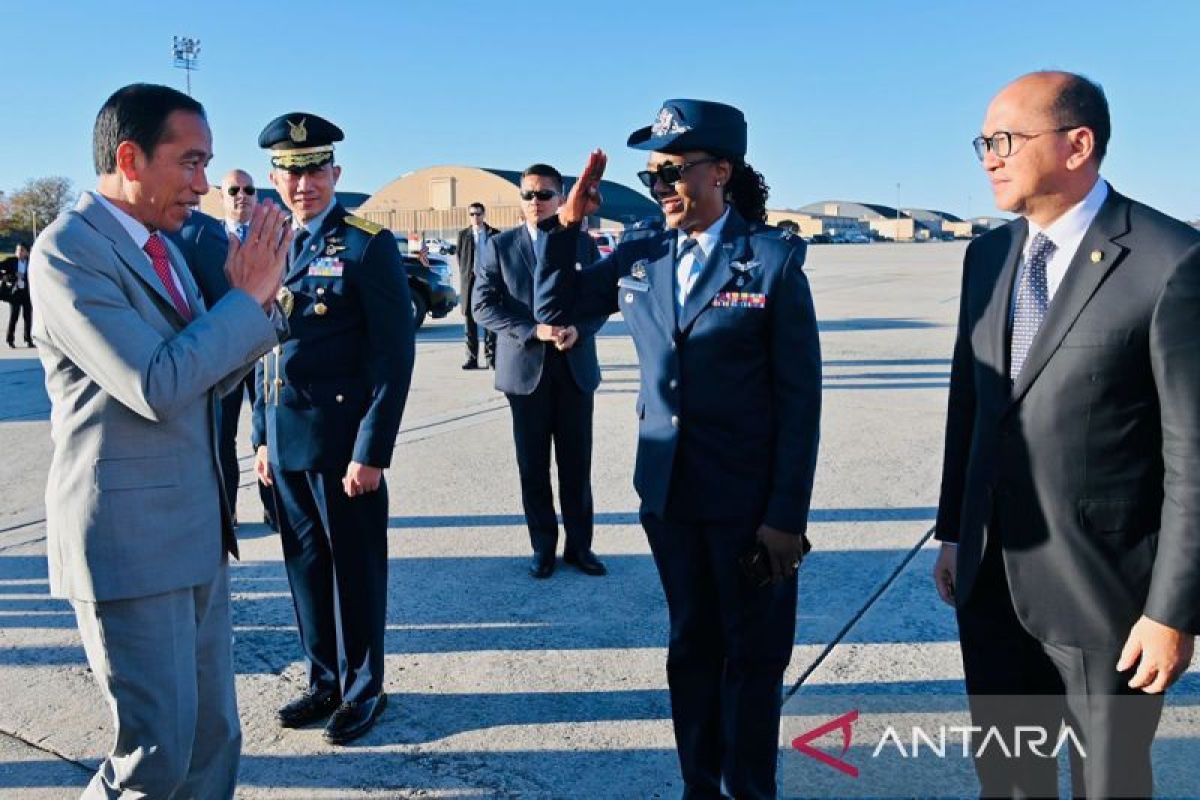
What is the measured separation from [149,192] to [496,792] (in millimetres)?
1963

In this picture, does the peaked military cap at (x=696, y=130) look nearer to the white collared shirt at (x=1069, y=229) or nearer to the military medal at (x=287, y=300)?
the white collared shirt at (x=1069, y=229)

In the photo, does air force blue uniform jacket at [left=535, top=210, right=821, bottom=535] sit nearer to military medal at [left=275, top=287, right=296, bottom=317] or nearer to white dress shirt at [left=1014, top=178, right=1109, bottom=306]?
white dress shirt at [left=1014, top=178, right=1109, bottom=306]

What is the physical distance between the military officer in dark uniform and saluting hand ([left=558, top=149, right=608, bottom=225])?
2.32 feet

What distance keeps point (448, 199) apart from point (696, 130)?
93767 millimetres

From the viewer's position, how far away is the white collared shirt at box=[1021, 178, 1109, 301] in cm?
208

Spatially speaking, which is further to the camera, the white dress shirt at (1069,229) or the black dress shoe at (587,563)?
the black dress shoe at (587,563)

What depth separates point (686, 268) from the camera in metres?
2.70

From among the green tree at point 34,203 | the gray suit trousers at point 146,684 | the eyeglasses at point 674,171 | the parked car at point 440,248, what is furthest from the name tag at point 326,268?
the green tree at point 34,203

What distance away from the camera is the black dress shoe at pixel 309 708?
3262mm

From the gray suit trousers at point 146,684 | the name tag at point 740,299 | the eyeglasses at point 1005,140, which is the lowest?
the gray suit trousers at point 146,684

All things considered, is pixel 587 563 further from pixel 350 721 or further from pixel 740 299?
pixel 740 299

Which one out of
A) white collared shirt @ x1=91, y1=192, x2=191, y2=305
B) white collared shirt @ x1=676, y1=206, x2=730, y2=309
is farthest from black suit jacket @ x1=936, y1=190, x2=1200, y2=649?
white collared shirt @ x1=91, y1=192, x2=191, y2=305

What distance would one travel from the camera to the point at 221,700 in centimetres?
234

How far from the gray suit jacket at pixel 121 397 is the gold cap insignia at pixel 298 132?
1.13 metres
